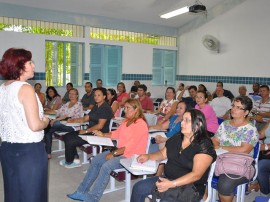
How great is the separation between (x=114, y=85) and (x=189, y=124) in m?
7.05

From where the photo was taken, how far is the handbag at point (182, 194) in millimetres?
2092

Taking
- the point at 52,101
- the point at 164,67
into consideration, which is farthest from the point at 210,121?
the point at 164,67

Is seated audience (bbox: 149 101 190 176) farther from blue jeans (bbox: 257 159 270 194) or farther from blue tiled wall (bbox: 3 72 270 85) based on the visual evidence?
blue tiled wall (bbox: 3 72 270 85)

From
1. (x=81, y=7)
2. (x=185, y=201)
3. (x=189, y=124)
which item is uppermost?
(x=81, y=7)

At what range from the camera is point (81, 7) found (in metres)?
7.89

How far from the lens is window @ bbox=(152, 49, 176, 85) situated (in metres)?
10.1

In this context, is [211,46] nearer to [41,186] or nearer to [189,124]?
[189,124]

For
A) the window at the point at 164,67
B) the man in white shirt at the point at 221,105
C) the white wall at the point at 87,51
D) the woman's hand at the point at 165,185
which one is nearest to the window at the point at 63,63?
the white wall at the point at 87,51

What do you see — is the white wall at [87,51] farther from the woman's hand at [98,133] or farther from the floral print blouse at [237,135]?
the floral print blouse at [237,135]

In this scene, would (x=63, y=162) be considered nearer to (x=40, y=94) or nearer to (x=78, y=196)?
(x=78, y=196)

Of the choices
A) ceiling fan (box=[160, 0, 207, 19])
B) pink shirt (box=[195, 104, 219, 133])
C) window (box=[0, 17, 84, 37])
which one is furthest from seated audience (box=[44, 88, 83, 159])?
ceiling fan (box=[160, 0, 207, 19])

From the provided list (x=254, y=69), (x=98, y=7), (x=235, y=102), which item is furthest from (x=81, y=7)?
(x=235, y=102)

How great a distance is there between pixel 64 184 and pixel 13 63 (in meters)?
2.25

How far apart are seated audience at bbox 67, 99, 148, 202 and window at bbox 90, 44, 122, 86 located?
571cm
